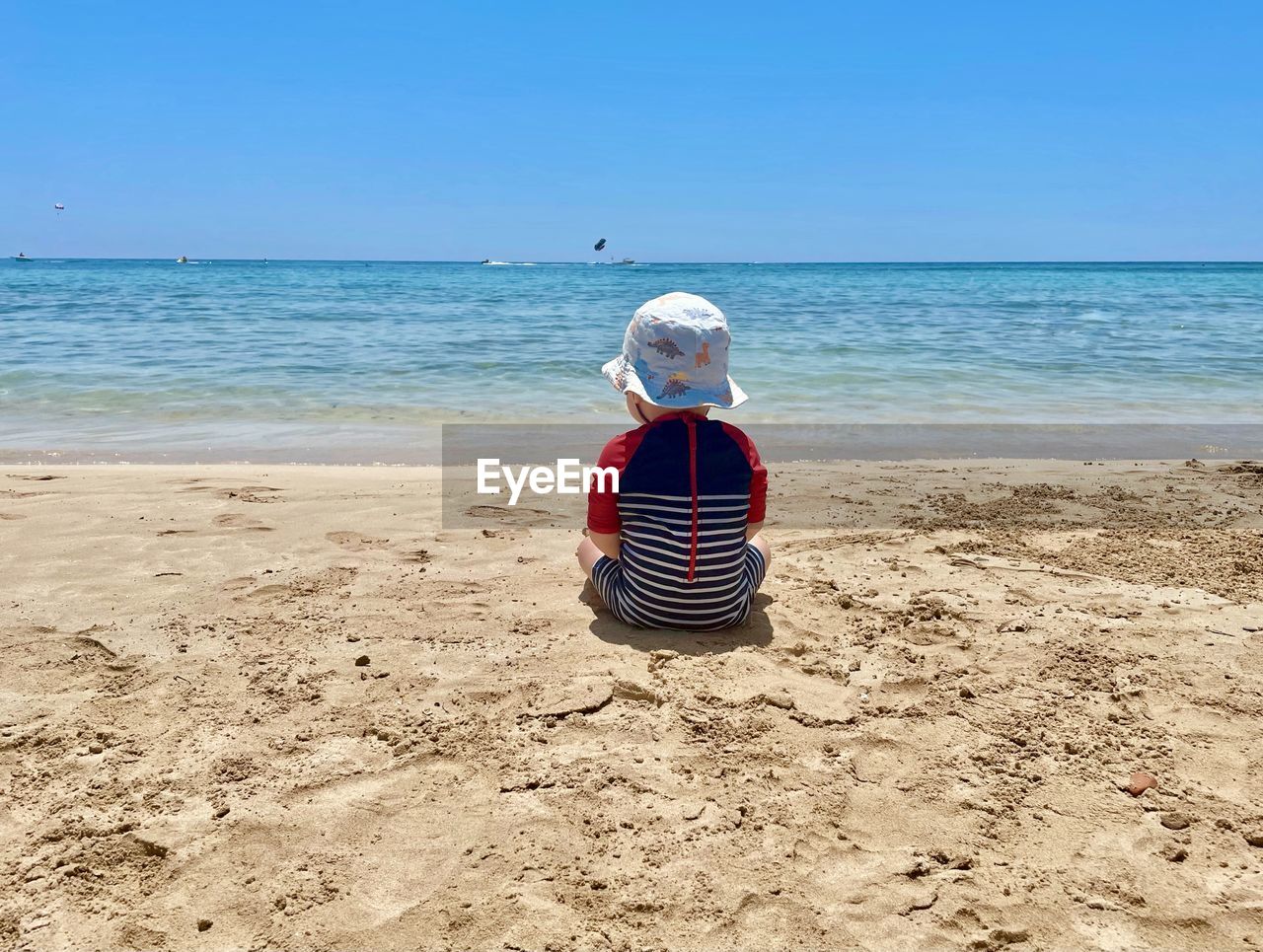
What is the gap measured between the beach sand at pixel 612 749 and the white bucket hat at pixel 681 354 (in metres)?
0.85

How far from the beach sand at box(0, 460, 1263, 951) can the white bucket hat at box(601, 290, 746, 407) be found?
0.85m

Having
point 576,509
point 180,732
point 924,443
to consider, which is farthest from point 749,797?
point 924,443

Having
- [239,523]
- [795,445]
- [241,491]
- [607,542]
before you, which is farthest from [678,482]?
[795,445]

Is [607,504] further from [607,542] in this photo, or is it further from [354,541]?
[354,541]

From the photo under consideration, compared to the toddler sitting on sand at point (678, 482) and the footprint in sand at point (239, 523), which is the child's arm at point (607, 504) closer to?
the toddler sitting on sand at point (678, 482)

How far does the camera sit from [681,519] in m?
2.98

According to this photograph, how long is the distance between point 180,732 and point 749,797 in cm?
153

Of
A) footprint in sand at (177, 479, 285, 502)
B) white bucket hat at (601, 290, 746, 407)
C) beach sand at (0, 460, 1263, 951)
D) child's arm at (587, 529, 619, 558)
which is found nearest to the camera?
beach sand at (0, 460, 1263, 951)

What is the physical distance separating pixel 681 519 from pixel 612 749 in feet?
2.81

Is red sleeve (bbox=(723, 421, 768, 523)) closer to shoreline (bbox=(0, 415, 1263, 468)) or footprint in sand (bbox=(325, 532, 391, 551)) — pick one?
footprint in sand (bbox=(325, 532, 391, 551))

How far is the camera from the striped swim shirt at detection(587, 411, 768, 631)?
2930mm

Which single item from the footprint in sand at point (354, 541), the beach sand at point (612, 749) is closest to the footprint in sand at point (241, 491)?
the beach sand at point (612, 749)

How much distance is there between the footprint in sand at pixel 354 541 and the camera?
405 cm

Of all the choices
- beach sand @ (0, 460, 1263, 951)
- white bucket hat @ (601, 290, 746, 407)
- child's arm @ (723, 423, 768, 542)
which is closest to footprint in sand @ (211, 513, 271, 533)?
beach sand @ (0, 460, 1263, 951)
